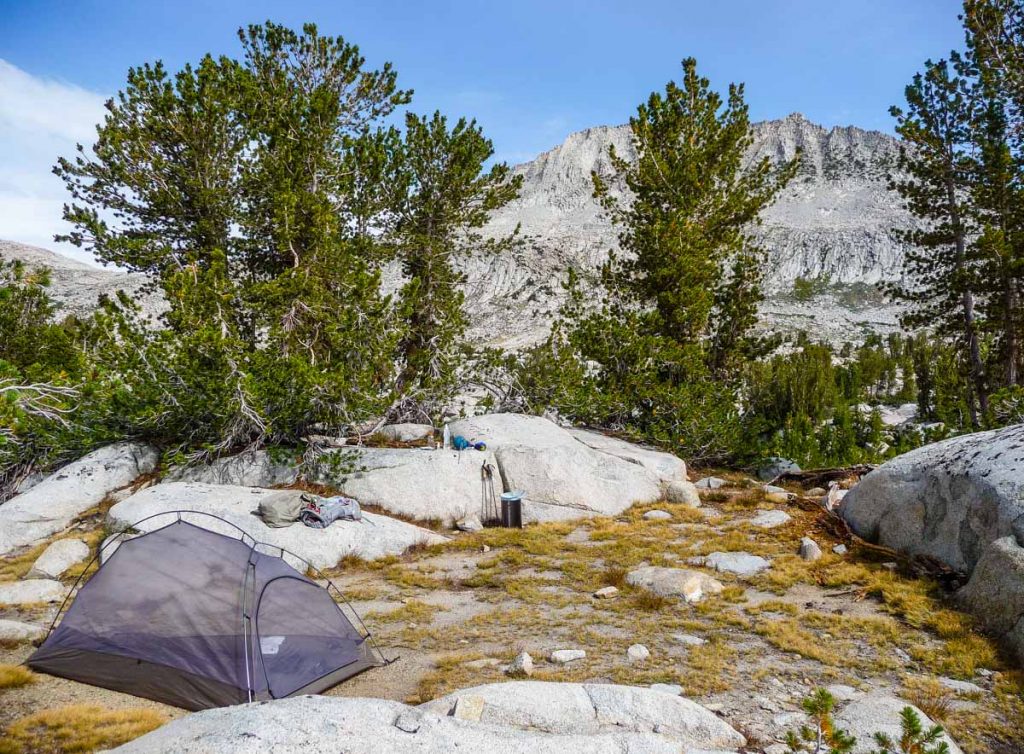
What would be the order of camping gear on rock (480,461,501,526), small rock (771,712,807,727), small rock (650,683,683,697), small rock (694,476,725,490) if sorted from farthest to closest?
small rock (694,476,725,490), camping gear on rock (480,461,501,526), small rock (650,683,683,697), small rock (771,712,807,727)

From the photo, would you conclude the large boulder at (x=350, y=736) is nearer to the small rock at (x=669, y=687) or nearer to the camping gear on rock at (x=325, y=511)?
the small rock at (x=669, y=687)

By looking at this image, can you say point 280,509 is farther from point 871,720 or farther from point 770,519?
point 770,519

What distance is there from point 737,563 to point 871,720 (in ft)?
18.2

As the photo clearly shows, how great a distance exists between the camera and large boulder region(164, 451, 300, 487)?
15062 mm

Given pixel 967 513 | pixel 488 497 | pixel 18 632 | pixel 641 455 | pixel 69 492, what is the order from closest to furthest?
1. pixel 18 632
2. pixel 967 513
3. pixel 69 492
4. pixel 488 497
5. pixel 641 455

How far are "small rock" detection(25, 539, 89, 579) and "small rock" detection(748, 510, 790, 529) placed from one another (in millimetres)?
15086

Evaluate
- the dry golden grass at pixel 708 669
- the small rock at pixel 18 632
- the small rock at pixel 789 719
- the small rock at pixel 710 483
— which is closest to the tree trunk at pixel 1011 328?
the small rock at pixel 710 483

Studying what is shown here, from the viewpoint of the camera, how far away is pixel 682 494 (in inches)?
650

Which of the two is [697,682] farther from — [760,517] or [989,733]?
[760,517]

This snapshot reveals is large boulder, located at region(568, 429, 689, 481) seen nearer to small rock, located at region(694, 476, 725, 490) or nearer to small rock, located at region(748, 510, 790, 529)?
small rock, located at region(694, 476, 725, 490)

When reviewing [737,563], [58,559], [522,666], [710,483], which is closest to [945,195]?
[710,483]

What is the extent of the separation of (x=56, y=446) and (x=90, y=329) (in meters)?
3.57

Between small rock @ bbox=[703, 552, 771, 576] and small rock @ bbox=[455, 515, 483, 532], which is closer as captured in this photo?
small rock @ bbox=[703, 552, 771, 576]

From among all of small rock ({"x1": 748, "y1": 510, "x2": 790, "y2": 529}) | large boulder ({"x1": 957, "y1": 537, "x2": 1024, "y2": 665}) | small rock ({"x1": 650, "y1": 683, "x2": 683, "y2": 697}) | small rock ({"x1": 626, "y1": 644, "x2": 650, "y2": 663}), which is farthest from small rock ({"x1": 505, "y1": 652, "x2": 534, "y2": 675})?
small rock ({"x1": 748, "y1": 510, "x2": 790, "y2": 529})
